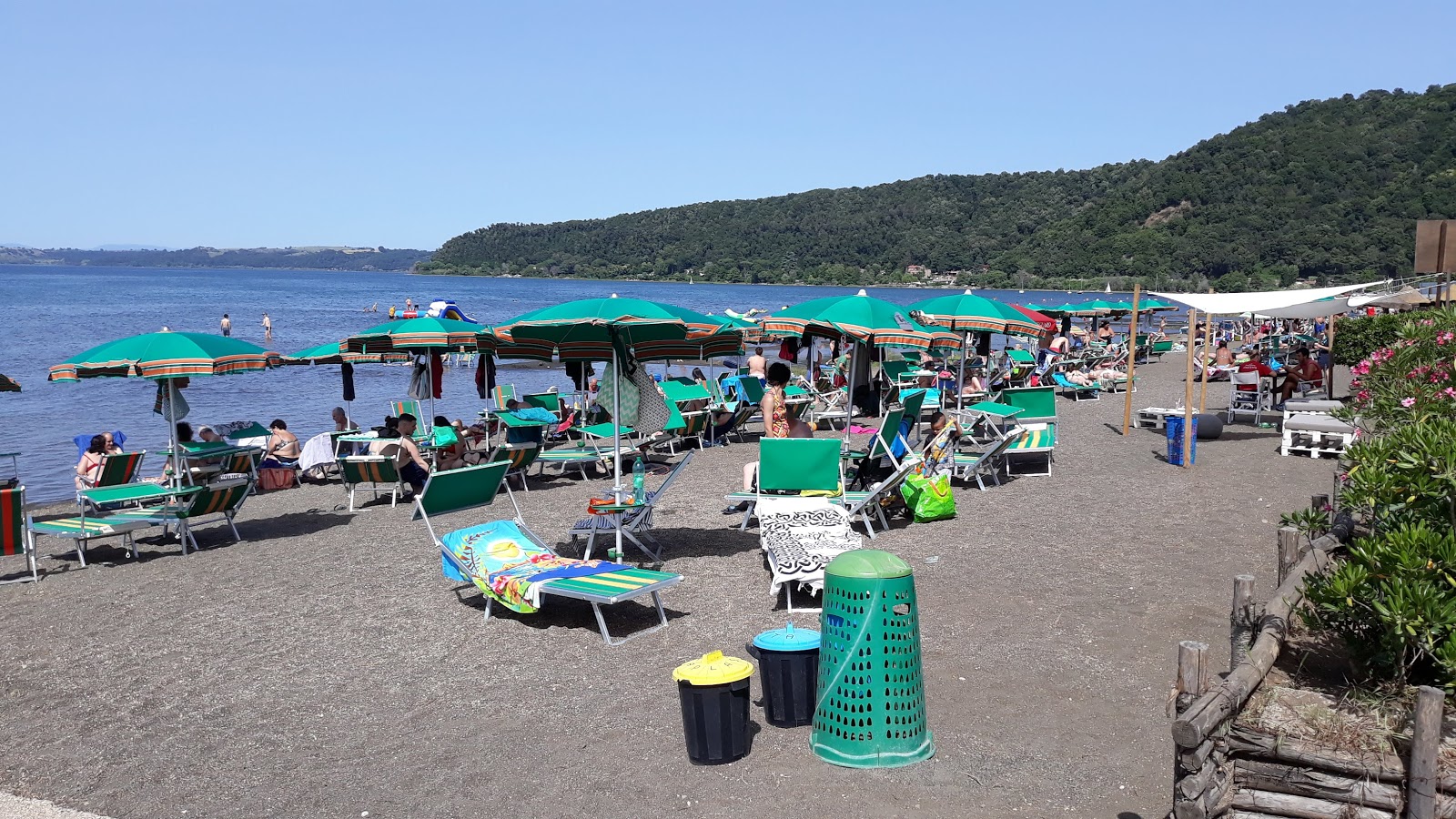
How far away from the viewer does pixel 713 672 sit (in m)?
4.43

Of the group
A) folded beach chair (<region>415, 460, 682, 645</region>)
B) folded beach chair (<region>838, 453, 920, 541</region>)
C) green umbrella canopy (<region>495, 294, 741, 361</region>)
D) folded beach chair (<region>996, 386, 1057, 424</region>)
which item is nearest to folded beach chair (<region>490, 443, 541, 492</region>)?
green umbrella canopy (<region>495, 294, 741, 361</region>)

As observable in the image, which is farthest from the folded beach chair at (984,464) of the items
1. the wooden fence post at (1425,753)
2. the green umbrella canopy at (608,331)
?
the wooden fence post at (1425,753)

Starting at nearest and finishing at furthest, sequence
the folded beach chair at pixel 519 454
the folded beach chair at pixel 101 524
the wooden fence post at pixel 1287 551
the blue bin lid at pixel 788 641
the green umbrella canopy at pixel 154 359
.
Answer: the blue bin lid at pixel 788 641
the wooden fence post at pixel 1287 551
the folded beach chair at pixel 101 524
the green umbrella canopy at pixel 154 359
the folded beach chair at pixel 519 454

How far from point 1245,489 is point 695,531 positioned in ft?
17.5

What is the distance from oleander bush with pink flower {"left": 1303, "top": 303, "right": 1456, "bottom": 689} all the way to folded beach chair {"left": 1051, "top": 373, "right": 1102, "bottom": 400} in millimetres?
15530

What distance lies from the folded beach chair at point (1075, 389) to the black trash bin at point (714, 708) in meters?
16.8

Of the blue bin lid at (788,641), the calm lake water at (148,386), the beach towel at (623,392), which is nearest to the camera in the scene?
the blue bin lid at (788,641)

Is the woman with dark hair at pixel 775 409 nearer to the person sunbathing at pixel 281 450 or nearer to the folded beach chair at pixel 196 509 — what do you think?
the folded beach chair at pixel 196 509

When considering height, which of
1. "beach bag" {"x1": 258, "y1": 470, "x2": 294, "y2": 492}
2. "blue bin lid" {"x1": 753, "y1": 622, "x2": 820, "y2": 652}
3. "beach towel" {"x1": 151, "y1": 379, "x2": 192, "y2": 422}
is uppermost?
"beach towel" {"x1": 151, "y1": 379, "x2": 192, "y2": 422}

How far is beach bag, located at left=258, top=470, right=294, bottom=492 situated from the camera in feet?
40.3

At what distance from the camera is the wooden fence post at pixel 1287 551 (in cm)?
547

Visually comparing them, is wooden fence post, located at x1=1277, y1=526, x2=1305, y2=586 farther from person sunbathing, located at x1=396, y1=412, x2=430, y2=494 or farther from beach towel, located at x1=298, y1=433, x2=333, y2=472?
beach towel, located at x1=298, y1=433, x2=333, y2=472

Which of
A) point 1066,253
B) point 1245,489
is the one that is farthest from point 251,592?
point 1066,253

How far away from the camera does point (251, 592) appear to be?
7492 mm
